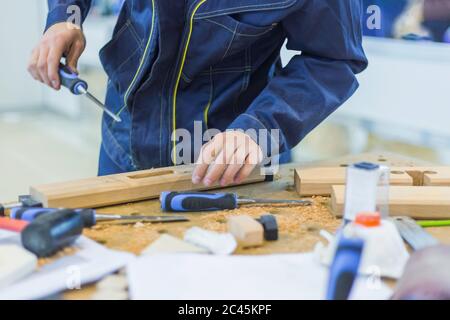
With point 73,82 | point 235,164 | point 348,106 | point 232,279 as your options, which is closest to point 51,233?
point 232,279

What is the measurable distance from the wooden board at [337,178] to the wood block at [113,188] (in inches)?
5.6

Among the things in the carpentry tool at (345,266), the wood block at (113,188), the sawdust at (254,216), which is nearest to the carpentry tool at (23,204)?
the wood block at (113,188)

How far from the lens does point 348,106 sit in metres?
2.47

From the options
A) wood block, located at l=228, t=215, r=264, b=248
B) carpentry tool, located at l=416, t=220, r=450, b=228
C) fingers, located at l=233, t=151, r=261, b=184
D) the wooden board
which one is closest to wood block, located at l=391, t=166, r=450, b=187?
the wooden board

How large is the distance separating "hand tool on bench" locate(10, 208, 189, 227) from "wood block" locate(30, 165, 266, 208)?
0.05 metres

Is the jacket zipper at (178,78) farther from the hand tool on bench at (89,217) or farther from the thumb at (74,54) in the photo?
the hand tool on bench at (89,217)

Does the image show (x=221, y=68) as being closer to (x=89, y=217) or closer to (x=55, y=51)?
(x=55, y=51)

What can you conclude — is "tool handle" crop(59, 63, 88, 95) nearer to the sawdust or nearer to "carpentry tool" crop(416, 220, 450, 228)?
the sawdust

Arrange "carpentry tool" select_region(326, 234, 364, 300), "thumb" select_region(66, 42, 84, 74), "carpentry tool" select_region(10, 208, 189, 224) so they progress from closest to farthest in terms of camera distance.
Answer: "carpentry tool" select_region(326, 234, 364, 300)
"carpentry tool" select_region(10, 208, 189, 224)
"thumb" select_region(66, 42, 84, 74)

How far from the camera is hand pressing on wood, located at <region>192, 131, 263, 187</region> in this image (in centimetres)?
92

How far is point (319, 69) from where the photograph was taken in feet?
3.51

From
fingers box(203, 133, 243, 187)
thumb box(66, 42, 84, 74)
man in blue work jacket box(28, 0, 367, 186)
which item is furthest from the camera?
thumb box(66, 42, 84, 74)

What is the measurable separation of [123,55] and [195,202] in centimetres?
41
